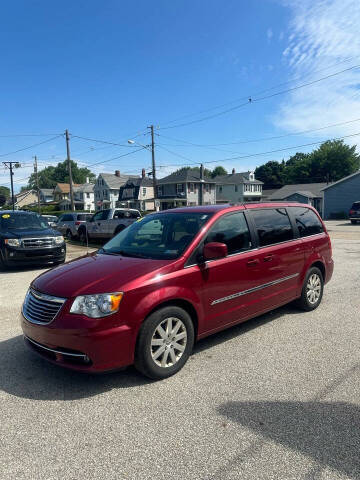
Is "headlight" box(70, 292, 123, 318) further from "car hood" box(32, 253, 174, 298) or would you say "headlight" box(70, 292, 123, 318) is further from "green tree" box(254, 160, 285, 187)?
"green tree" box(254, 160, 285, 187)

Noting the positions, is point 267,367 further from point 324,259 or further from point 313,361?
point 324,259

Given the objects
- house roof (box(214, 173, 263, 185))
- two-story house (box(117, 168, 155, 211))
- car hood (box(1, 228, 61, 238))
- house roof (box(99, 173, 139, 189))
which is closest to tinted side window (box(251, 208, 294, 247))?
car hood (box(1, 228, 61, 238))

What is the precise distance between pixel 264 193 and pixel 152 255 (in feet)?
257

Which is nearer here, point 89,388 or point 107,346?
point 107,346

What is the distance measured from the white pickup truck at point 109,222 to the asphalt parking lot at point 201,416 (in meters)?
11.7

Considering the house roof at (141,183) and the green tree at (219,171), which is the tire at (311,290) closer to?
the house roof at (141,183)

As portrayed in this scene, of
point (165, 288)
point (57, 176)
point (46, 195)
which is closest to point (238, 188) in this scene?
point (46, 195)

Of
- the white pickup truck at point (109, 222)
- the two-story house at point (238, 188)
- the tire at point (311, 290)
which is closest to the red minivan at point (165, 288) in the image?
the tire at point (311, 290)

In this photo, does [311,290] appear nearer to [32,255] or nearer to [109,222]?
[32,255]

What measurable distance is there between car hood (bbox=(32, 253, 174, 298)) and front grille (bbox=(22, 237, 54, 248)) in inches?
235

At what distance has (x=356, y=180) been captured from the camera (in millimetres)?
42656

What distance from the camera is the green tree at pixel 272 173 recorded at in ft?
306

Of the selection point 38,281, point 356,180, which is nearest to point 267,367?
point 38,281

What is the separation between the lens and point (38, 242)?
954cm
